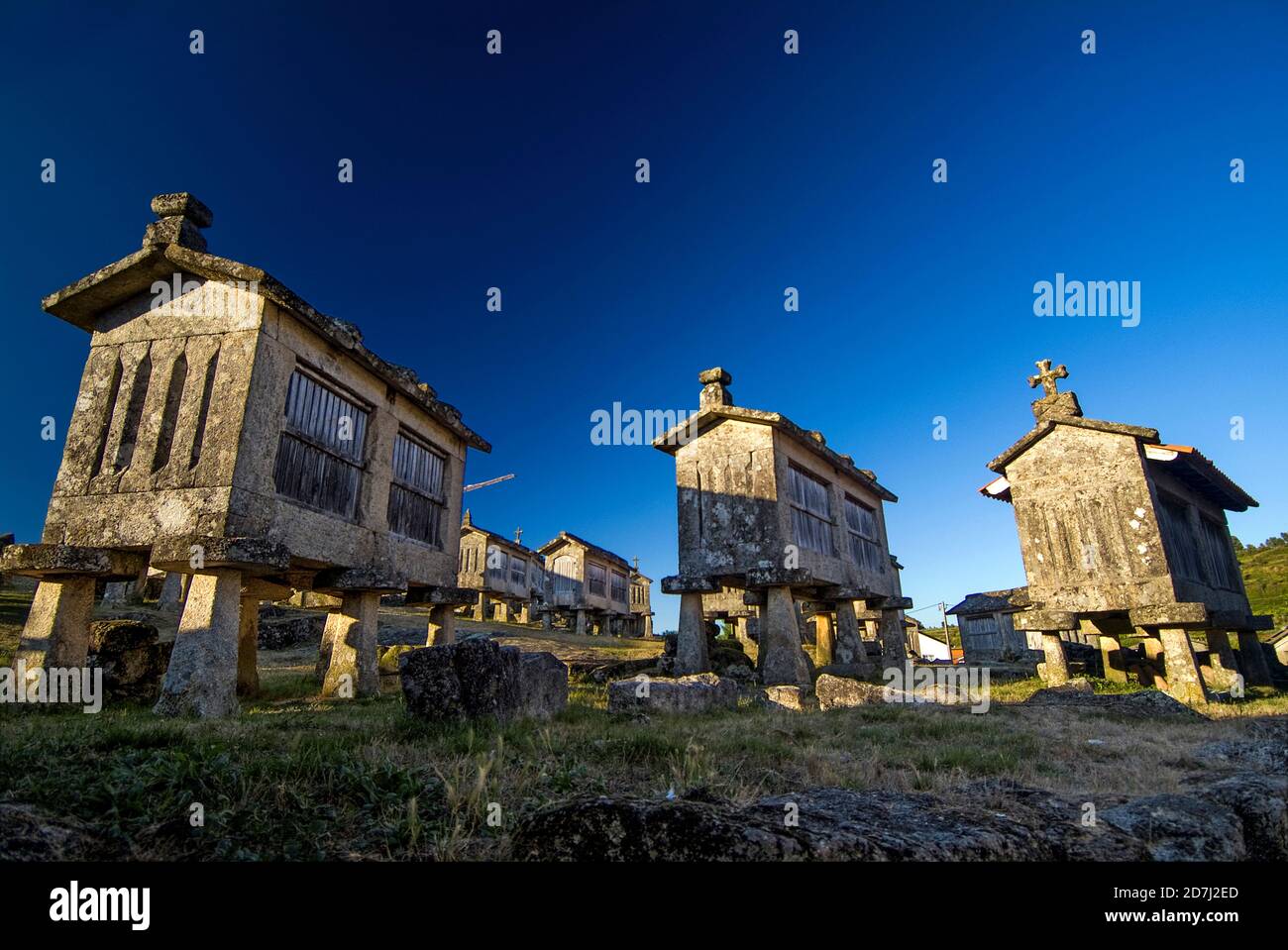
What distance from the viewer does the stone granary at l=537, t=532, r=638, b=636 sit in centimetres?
3494

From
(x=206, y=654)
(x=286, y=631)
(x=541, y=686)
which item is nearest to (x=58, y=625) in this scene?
(x=206, y=654)

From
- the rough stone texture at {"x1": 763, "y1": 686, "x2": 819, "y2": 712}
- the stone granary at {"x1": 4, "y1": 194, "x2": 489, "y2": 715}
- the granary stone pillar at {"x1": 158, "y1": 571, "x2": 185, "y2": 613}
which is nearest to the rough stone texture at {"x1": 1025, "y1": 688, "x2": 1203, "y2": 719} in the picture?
the rough stone texture at {"x1": 763, "y1": 686, "x2": 819, "y2": 712}

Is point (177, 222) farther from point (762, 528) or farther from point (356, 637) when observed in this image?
point (762, 528)

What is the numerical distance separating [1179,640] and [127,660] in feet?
55.8

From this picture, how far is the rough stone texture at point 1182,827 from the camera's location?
8.96 ft

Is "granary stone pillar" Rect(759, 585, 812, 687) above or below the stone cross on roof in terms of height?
below

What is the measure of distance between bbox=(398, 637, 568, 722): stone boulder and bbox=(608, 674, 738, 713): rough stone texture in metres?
1.45

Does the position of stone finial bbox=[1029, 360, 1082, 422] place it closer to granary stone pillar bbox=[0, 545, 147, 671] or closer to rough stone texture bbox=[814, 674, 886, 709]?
rough stone texture bbox=[814, 674, 886, 709]

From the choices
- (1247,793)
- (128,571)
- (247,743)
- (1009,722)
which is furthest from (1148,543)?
(128,571)

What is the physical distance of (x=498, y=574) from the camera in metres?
34.0

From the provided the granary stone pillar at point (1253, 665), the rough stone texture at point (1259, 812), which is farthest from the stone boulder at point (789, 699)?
the granary stone pillar at point (1253, 665)

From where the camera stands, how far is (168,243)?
879 centimetres

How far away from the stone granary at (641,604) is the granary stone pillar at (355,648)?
1269 inches
